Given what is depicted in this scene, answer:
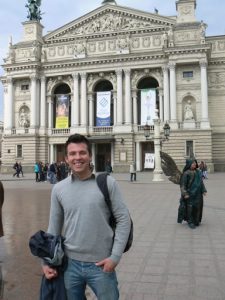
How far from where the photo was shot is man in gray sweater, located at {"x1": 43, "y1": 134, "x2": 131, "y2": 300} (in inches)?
121

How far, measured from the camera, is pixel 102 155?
48625 mm

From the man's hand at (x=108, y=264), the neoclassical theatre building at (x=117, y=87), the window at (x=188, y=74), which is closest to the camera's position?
the man's hand at (x=108, y=264)

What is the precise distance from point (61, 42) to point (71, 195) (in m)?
49.6

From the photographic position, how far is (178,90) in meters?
45.5

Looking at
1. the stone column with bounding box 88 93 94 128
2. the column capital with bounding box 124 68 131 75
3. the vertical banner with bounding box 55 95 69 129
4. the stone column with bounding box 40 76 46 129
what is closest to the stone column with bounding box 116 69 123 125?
the column capital with bounding box 124 68 131 75

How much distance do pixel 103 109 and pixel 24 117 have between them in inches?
423

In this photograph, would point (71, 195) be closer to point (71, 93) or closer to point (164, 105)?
point (164, 105)

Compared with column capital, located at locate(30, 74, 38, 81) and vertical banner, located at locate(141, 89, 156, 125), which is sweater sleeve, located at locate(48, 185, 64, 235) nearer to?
vertical banner, located at locate(141, 89, 156, 125)

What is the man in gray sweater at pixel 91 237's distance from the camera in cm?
308

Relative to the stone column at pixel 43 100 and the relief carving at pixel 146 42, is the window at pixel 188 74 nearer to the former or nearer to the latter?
the relief carving at pixel 146 42

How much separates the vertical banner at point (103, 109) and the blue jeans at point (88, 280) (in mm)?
44302

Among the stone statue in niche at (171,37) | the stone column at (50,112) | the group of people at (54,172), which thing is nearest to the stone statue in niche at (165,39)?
the stone statue in niche at (171,37)

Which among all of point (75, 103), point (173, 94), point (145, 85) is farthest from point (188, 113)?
point (75, 103)

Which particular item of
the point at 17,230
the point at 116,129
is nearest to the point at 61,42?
the point at 116,129
